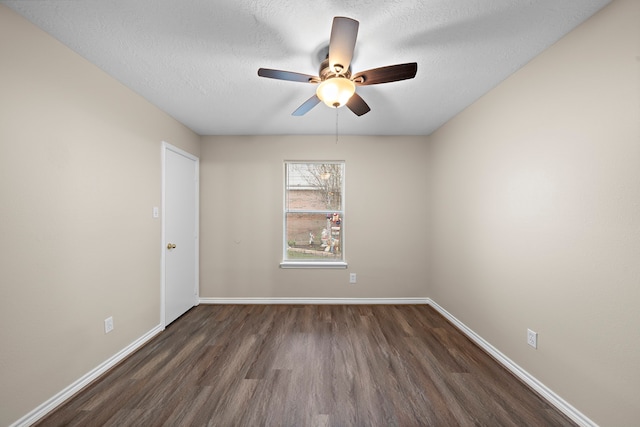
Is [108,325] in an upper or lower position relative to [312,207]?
lower

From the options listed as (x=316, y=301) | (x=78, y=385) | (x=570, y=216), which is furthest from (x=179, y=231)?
(x=570, y=216)

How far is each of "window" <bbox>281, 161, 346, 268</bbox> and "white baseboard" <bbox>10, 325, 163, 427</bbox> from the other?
1906 mm

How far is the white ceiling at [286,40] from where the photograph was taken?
1.35 m

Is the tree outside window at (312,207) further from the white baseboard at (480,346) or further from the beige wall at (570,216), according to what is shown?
the beige wall at (570,216)

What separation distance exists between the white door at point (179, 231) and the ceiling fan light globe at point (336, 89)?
2.09 metres

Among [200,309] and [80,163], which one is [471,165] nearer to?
[80,163]

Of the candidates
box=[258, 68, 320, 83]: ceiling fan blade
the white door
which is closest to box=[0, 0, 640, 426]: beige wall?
the white door

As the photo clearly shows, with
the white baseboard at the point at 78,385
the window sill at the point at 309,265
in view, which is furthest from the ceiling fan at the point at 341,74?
the white baseboard at the point at 78,385

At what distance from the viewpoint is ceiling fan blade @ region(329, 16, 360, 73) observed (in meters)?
1.22

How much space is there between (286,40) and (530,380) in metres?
3.06

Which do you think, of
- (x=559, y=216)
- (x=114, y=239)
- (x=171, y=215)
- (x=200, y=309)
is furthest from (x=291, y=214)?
(x=559, y=216)

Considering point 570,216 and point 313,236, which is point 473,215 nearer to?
point 570,216

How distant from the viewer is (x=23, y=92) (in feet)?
4.66

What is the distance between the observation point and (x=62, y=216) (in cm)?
164
